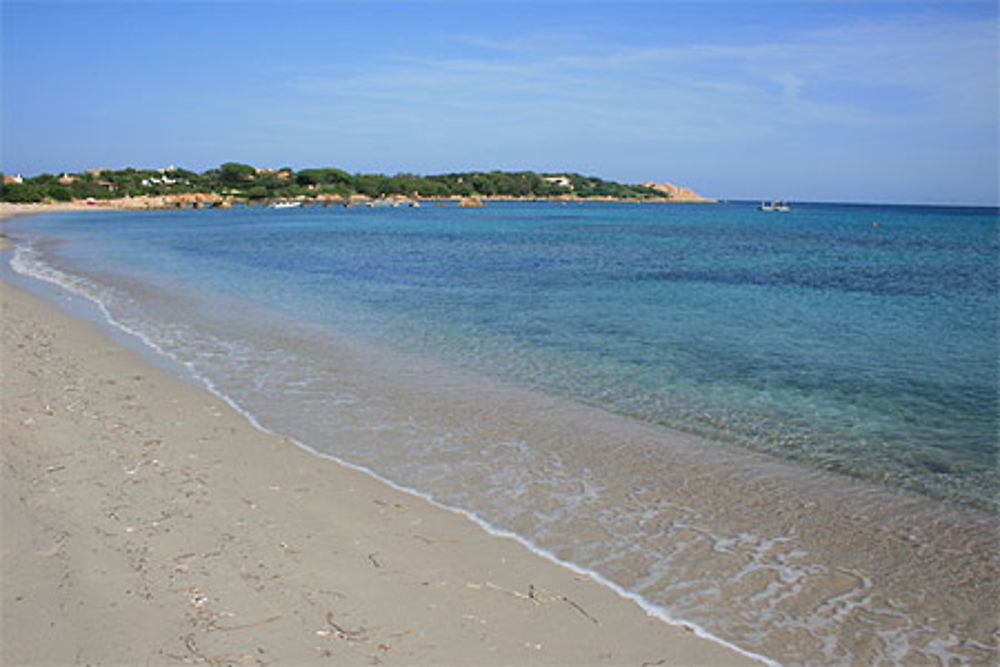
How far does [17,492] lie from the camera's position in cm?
561

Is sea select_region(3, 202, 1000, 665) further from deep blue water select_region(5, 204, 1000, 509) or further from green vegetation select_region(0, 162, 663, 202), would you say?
green vegetation select_region(0, 162, 663, 202)

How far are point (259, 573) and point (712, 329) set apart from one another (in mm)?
12196

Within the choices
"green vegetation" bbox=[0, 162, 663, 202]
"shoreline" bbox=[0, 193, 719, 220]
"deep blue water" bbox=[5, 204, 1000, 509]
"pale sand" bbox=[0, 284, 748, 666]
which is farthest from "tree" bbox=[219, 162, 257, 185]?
"pale sand" bbox=[0, 284, 748, 666]

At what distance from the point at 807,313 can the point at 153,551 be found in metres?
16.6

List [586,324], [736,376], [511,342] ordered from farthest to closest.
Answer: [586,324], [511,342], [736,376]

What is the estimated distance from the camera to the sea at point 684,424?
16.0ft

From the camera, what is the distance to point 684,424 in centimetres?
854

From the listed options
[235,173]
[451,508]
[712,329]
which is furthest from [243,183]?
[451,508]

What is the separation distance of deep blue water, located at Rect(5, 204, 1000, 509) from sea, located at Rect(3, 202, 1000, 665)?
0.25 ft

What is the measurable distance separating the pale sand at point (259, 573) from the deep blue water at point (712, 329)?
160 inches

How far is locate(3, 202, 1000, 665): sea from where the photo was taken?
16.0ft

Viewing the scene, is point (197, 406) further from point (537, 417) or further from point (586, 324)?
point (586, 324)

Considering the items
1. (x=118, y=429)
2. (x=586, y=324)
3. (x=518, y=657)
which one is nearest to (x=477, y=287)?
(x=586, y=324)

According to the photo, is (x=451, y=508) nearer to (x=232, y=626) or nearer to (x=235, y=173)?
(x=232, y=626)
